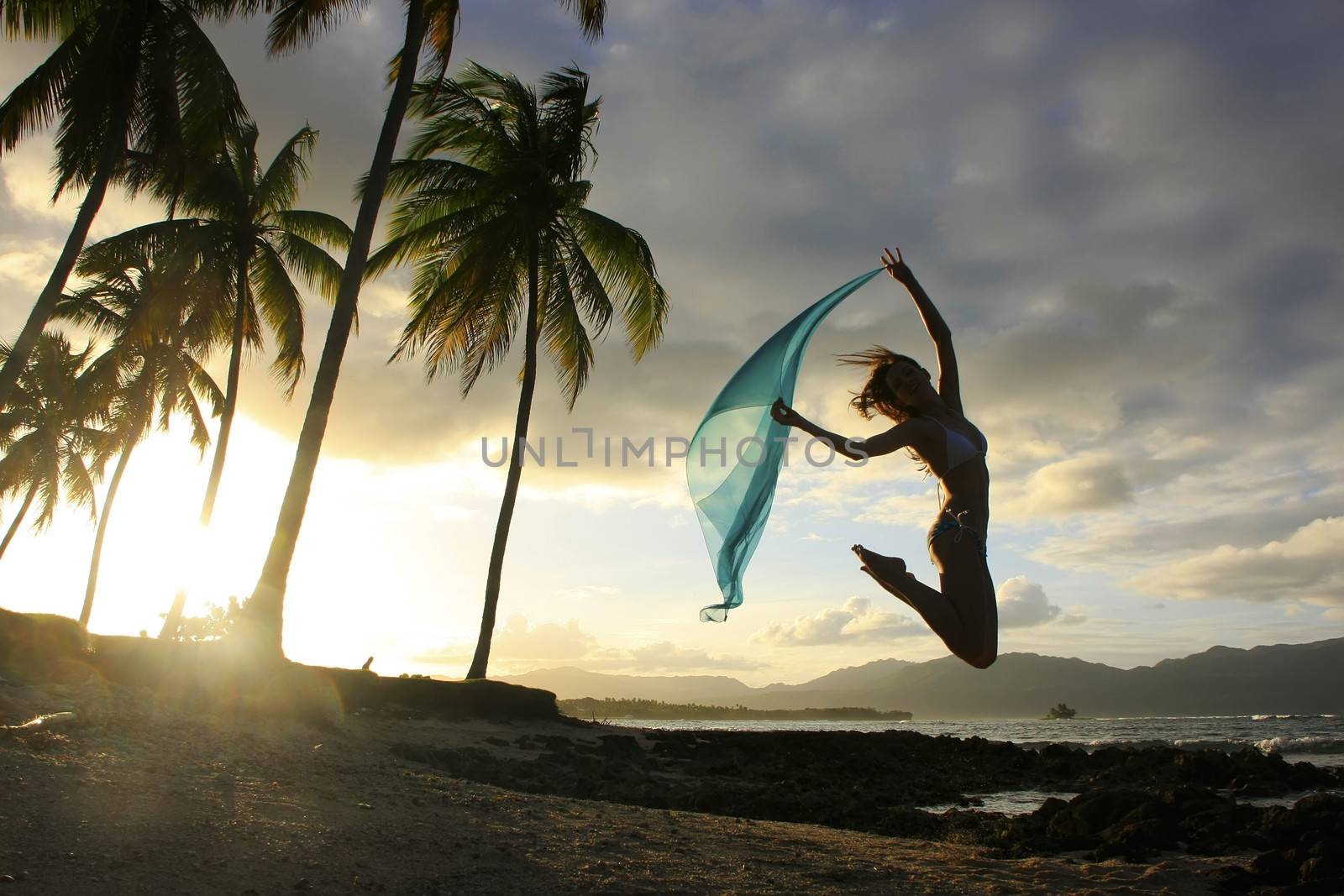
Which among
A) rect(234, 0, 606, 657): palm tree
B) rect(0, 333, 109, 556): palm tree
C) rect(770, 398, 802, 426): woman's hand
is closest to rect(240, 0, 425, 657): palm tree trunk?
rect(234, 0, 606, 657): palm tree

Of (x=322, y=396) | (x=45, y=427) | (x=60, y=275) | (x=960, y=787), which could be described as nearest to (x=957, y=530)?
(x=322, y=396)

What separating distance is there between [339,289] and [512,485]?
216 inches

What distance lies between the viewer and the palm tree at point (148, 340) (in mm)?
18844

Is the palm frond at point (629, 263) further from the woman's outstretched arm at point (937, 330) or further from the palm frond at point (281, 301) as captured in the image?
the woman's outstretched arm at point (937, 330)

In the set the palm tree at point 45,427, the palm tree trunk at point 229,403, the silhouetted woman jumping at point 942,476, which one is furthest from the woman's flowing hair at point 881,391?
the palm tree at point 45,427

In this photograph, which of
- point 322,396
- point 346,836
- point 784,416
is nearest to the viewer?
point 784,416

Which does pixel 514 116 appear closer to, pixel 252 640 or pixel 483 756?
pixel 252 640

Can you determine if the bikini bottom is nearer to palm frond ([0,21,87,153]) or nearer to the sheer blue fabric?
the sheer blue fabric

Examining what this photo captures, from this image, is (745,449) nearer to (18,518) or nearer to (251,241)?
(251,241)

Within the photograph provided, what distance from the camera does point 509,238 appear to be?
669 inches

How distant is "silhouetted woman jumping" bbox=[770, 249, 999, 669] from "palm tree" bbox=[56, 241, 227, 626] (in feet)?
58.5

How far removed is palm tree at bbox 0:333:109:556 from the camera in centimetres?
2577

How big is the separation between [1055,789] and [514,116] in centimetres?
1637

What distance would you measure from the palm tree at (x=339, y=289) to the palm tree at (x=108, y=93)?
129cm
